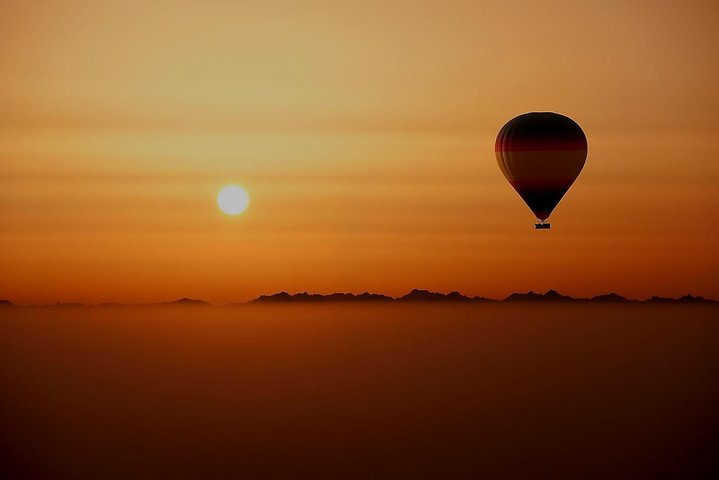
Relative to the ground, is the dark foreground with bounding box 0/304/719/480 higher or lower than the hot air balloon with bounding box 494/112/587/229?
lower

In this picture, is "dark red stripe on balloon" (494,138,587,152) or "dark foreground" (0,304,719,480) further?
"dark foreground" (0,304,719,480)

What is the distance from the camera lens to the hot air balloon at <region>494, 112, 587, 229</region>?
147 feet

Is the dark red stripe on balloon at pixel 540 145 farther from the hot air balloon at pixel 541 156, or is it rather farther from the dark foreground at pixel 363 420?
the dark foreground at pixel 363 420

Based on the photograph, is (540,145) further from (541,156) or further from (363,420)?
(363,420)

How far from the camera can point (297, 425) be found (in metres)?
116

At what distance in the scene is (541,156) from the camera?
1768 inches

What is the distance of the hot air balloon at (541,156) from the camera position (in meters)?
44.9

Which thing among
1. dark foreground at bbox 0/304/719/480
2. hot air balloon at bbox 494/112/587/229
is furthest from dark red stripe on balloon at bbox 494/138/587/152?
dark foreground at bbox 0/304/719/480

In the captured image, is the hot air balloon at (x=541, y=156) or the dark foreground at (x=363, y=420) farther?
the dark foreground at (x=363, y=420)

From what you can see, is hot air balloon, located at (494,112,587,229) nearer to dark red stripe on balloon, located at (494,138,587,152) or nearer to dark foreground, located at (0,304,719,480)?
dark red stripe on balloon, located at (494,138,587,152)

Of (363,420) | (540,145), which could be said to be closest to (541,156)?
(540,145)

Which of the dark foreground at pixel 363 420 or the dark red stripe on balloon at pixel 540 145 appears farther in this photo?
the dark foreground at pixel 363 420

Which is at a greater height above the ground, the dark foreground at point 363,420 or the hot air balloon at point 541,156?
the hot air balloon at point 541,156

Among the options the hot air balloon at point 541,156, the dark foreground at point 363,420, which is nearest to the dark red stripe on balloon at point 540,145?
the hot air balloon at point 541,156
